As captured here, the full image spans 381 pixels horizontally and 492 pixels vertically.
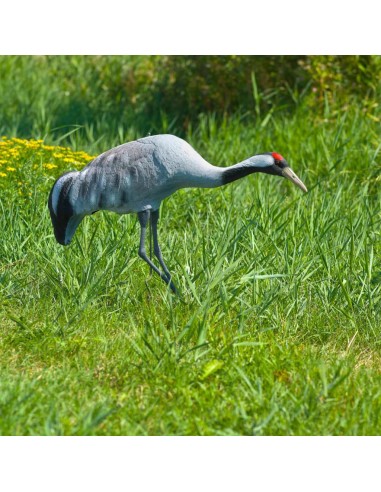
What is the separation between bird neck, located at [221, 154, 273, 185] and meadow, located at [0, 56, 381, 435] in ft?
1.39

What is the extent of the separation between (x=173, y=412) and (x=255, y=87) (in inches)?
170

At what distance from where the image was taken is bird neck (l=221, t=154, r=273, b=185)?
4.65 metres

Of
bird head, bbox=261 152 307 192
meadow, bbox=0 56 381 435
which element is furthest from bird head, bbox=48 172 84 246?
bird head, bbox=261 152 307 192

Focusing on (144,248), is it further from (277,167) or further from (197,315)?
(277,167)

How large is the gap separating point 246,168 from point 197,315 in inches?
32.1

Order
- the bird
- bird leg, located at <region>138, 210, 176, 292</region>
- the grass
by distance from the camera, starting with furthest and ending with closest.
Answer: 1. bird leg, located at <region>138, 210, 176, 292</region>
2. the bird
3. the grass

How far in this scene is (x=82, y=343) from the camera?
445cm

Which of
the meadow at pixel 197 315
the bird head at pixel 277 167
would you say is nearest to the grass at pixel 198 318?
the meadow at pixel 197 315

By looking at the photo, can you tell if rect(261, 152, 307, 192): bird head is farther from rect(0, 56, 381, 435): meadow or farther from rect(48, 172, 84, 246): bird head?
rect(48, 172, 84, 246): bird head

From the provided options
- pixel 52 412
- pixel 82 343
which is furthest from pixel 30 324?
pixel 52 412

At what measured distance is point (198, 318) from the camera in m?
4.40

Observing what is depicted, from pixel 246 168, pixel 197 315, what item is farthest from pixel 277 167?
pixel 197 315

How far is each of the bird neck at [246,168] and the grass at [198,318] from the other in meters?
0.43

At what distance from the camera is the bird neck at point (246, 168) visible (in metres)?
4.65
